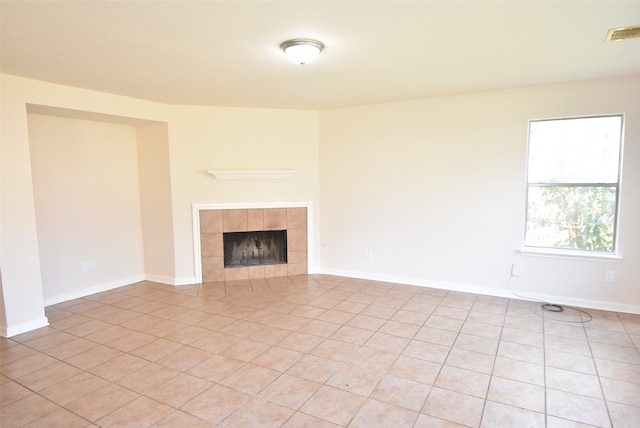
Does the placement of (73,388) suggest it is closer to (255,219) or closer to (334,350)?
(334,350)

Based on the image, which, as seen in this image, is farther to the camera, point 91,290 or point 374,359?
point 91,290

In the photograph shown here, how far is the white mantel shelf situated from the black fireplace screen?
30.6 inches

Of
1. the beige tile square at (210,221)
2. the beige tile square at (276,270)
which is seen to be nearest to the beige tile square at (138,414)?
the beige tile square at (210,221)

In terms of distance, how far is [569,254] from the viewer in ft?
12.4

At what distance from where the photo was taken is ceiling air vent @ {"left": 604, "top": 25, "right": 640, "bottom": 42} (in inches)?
92.8

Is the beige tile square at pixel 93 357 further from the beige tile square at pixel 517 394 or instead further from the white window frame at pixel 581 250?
the white window frame at pixel 581 250

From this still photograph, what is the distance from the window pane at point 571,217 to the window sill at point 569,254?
76mm

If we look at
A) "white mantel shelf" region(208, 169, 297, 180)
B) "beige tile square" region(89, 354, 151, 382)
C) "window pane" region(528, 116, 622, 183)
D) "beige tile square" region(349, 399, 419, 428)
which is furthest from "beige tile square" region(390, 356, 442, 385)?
"white mantel shelf" region(208, 169, 297, 180)

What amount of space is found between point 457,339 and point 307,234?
259cm

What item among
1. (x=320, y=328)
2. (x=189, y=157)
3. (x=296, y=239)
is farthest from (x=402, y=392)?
(x=189, y=157)

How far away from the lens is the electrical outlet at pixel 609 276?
11.9ft

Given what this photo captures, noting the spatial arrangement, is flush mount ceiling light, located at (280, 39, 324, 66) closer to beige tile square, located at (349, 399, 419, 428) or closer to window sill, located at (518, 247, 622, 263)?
beige tile square, located at (349, 399, 419, 428)

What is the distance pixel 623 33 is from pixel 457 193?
6.97 feet

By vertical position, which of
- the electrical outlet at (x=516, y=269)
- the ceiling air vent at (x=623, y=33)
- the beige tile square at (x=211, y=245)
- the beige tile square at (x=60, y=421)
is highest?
the ceiling air vent at (x=623, y=33)
